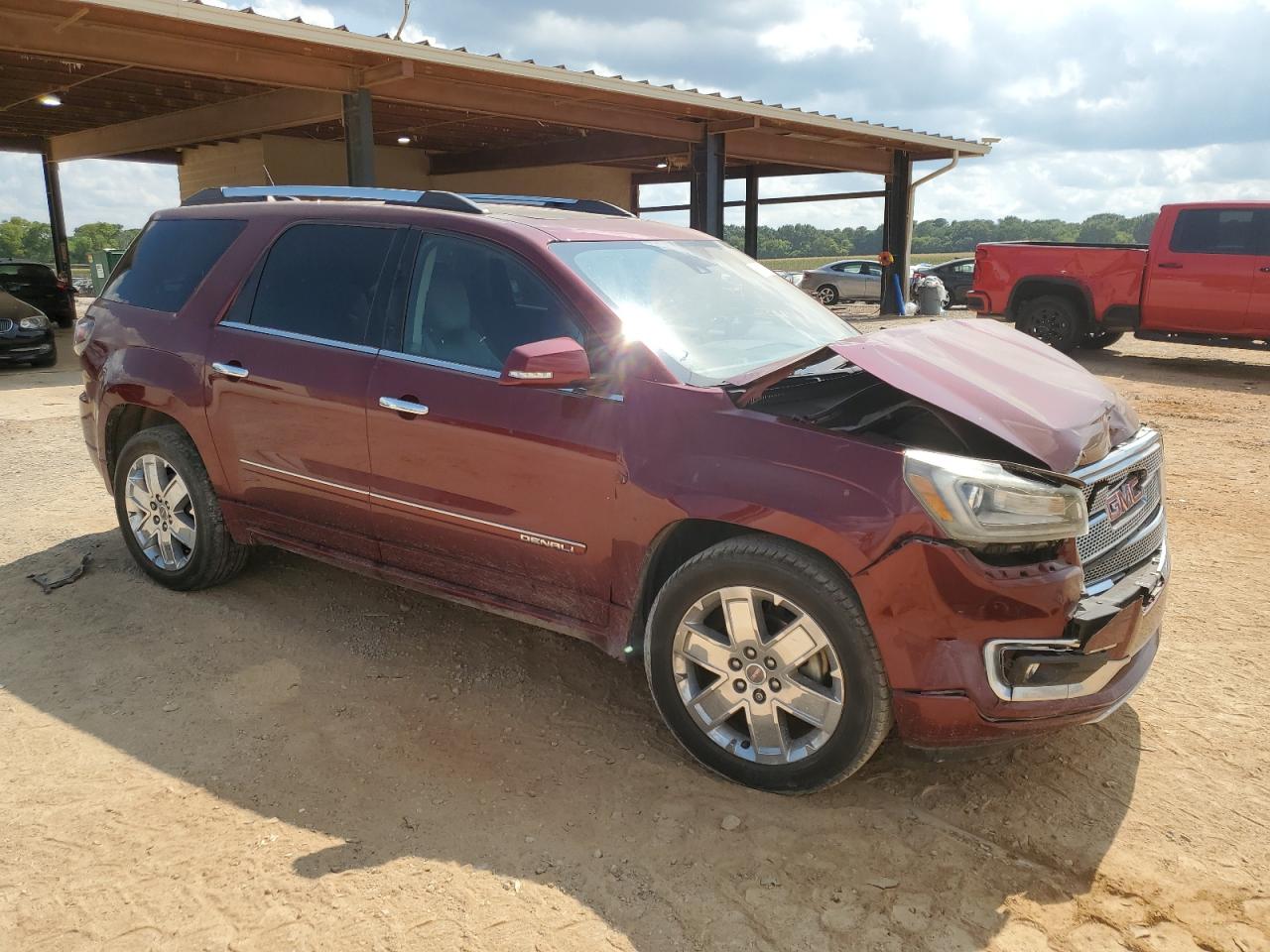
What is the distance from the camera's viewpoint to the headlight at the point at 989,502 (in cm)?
267

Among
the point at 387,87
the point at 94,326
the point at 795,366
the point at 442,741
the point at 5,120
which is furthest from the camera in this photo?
the point at 5,120

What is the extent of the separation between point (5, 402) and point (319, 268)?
7.79 meters

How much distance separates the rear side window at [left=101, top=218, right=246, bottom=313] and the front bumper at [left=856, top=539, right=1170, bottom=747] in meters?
3.35

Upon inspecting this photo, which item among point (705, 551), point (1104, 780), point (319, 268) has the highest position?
point (319, 268)

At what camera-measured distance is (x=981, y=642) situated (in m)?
2.69

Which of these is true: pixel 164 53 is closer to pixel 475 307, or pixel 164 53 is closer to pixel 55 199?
pixel 475 307

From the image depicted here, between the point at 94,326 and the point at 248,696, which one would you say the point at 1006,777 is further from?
the point at 94,326

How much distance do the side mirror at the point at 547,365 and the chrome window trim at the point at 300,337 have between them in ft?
3.04

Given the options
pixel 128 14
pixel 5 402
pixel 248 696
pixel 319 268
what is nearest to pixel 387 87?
pixel 128 14

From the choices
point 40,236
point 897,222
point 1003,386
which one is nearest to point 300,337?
point 1003,386

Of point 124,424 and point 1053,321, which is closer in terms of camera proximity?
point 124,424

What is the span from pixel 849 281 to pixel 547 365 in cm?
2648

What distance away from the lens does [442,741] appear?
11.0 feet

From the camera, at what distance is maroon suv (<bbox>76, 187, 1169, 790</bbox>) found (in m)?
2.73
